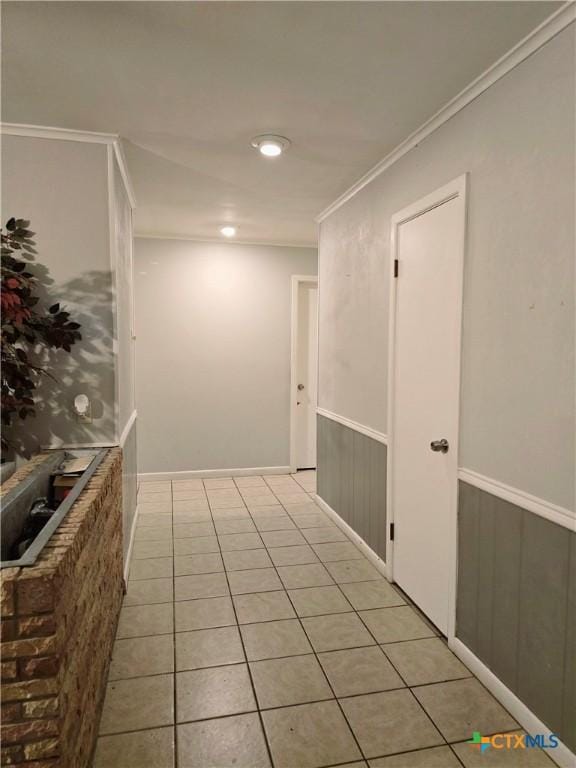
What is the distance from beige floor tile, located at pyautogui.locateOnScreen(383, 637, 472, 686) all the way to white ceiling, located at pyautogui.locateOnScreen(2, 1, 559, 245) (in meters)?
2.50

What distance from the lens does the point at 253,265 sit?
516 cm

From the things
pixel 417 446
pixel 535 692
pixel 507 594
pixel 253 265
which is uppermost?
pixel 253 265

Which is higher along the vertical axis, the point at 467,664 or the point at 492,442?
the point at 492,442

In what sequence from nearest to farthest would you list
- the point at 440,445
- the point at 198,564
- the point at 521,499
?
the point at 521,499, the point at 440,445, the point at 198,564

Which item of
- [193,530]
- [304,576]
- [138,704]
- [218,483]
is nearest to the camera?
[138,704]

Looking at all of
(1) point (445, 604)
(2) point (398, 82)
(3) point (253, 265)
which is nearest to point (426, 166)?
(2) point (398, 82)

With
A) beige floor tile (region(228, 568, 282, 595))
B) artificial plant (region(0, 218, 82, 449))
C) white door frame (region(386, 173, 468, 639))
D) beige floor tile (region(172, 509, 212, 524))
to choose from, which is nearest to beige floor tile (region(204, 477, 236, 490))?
beige floor tile (region(172, 509, 212, 524))

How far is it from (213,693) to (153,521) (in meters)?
2.07

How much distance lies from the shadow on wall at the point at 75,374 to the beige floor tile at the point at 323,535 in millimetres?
1681

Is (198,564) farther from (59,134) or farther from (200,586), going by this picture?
(59,134)

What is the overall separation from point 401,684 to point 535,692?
52cm

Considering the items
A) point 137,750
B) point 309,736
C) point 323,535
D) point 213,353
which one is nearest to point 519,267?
point 309,736

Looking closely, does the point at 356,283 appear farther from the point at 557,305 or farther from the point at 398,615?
the point at 398,615

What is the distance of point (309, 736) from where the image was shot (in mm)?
1760
